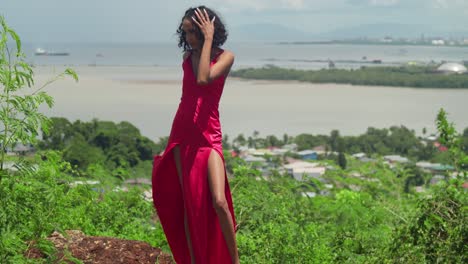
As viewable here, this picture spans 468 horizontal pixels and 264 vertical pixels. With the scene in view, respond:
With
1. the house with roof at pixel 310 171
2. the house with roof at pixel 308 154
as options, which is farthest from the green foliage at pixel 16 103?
the house with roof at pixel 308 154

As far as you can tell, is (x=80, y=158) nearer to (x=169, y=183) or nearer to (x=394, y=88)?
(x=169, y=183)

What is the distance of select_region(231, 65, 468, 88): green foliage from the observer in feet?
188

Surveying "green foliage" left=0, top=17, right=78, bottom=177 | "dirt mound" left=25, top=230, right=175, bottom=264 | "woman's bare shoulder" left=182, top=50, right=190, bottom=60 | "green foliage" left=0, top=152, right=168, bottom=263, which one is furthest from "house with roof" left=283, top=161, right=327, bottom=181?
"green foliage" left=0, top=17, right=78, bottom=177

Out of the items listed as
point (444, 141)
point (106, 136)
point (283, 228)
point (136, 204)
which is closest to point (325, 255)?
point (283, 228)

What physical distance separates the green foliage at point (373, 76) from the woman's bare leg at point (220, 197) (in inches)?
2159

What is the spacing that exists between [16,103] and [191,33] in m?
0.78

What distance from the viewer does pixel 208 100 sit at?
3.10m

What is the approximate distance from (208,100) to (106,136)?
8950mm

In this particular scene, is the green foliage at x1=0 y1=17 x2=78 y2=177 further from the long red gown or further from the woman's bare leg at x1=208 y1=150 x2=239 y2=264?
the woman's bare leg at x1=208 y1=150 x2=239 y2=264

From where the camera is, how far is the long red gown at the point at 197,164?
312 centimetres

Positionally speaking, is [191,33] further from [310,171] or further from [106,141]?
[106,141]

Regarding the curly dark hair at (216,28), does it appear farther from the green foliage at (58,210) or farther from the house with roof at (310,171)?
the house with roof at (310,171)

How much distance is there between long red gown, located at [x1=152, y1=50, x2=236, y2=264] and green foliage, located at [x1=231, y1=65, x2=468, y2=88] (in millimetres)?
54738

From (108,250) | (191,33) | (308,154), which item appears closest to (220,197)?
(191,33)
